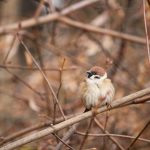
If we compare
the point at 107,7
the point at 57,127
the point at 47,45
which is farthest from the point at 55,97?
the point at 107,7

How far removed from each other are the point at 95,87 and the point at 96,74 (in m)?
0.09

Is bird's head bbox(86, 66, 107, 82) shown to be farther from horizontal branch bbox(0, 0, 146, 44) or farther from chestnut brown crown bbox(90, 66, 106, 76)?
horizontal branch bbox(0, 0, 146, 44)

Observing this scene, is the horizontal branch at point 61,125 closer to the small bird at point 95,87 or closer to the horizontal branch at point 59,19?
the small bird at point 95,87

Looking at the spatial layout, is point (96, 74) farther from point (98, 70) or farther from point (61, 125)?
point (61, 125)

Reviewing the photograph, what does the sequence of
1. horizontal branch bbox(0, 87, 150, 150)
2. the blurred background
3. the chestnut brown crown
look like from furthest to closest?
the blurred background < the chestnut brown crown < horizontal branch bbox(0, 87, 150, 150)

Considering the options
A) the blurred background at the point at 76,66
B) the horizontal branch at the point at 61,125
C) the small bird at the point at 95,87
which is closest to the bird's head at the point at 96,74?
the small bird at the point at 95,87

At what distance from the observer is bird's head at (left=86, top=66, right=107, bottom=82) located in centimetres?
388

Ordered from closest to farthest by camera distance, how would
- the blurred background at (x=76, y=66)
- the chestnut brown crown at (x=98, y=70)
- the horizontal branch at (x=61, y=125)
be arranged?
the horizontal branch at (x=61, y=125) < the chestnut brown crown at (x=98, y=70) < the blurred background at (x=76, y=66)

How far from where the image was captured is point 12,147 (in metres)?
3.31

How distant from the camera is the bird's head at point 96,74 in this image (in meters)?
3.88

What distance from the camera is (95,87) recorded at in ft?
12.8

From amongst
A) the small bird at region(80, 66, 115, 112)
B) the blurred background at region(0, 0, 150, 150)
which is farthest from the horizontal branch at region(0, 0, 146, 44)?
the small bird at region(80, 66, 115, 112)

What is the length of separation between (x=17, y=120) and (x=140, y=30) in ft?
7.63

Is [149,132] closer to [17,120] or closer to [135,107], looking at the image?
[135,107]
